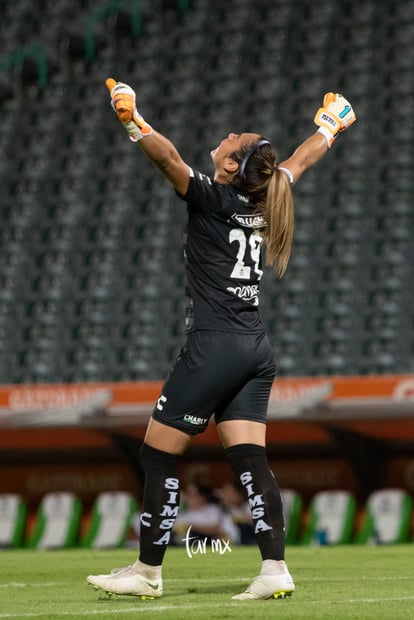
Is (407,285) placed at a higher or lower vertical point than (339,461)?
higher

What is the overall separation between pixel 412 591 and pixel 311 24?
1592 cm

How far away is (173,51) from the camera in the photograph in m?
21.8

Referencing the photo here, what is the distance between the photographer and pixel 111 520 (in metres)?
16.0

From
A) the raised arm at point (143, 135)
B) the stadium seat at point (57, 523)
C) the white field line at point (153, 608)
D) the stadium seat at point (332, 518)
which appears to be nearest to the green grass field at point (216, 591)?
the white field line at point (153, 608)

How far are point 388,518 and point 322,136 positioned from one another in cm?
935

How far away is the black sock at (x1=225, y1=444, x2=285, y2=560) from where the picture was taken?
539 cm

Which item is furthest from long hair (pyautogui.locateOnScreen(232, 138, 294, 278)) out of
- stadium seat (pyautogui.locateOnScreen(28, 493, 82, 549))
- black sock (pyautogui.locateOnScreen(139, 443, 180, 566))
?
stadium seat (pyautogui.locateOnScreen(28, 493, 82, 549))

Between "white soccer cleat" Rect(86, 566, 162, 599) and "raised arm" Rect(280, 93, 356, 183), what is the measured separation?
6.51ft

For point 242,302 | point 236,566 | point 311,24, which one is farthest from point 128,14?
point 242,302

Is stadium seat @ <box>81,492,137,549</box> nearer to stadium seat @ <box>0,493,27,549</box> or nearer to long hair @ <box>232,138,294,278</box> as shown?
stadium seat @ <box>0,493,27,549</box>

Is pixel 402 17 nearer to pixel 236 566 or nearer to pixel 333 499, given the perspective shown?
pixel 333 499

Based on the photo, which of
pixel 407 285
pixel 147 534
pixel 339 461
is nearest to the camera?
pixel 147 534

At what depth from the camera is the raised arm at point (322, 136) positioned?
5.97 metres

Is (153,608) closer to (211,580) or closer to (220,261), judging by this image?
(220,261)
